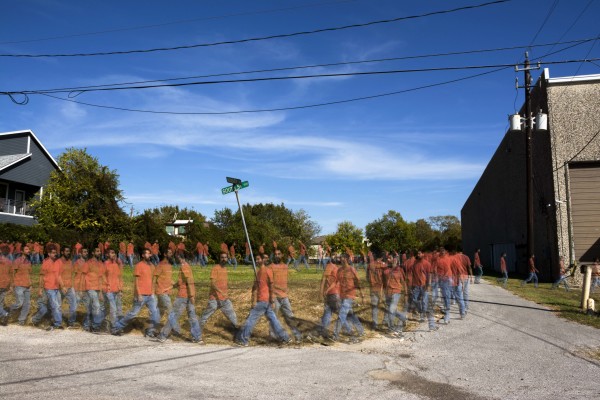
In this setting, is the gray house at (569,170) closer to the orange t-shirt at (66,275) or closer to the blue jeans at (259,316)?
the blue jeans at (259,316)

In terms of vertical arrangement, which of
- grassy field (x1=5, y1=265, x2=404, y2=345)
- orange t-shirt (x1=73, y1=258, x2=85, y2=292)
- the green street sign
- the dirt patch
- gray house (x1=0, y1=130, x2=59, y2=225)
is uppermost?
gray house (x1=0, y1=130, x2=59, y2=225)

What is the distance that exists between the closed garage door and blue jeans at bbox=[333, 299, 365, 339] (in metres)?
19.0

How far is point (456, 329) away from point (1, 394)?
8.96 meters

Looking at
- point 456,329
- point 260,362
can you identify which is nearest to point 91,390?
point 260,362

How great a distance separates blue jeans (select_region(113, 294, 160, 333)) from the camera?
10305mm

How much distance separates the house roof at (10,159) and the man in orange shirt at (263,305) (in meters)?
33.0

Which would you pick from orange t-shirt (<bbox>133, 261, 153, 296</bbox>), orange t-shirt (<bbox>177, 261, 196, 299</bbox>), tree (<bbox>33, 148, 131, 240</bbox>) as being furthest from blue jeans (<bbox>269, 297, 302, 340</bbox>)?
tree (<bbox>33, 148, 131, 240</bbox>)

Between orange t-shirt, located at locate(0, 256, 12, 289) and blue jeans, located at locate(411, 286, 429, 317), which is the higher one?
orange t-shirt, located at locate(0, 256, 12, 289)

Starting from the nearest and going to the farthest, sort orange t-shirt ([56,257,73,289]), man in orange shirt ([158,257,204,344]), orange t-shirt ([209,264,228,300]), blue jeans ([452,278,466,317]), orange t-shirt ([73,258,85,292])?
orange t-shirt ([209,264,228,300]) → man in orange shirt ([158,257,204,344]) → orange t-shirt ([56,257,73,289]) → orange t-shirt ([73,258,85,292]) → blue jeans ([452,278,466,317])

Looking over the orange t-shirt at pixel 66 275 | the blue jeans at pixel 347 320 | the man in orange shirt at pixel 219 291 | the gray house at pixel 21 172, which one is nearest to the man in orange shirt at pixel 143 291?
the man in orange shirt at pixel 219 291

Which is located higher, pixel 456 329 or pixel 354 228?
pixel 354 228

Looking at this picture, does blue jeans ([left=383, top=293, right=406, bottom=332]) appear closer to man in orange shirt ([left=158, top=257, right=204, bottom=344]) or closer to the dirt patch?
the dirt patch

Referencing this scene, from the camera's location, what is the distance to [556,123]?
25.9m

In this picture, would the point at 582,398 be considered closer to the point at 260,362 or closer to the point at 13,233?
the point at 260,362
